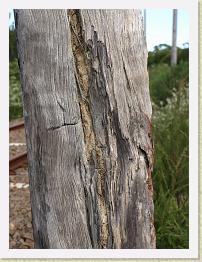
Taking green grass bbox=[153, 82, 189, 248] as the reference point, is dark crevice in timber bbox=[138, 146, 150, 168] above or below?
above

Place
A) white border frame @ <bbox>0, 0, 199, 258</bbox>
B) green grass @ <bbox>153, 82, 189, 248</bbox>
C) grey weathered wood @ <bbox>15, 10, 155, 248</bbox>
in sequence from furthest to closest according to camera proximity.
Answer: green grass @ <bbox>153, 82, 189, 248</bbox>, white border frame @ <bbox>0, 0, 199, 258</bbox>, grey weathered wood @ <bbox>15, 10, 155, 248</bbox>

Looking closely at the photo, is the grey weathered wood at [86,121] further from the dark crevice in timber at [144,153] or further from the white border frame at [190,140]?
the white border frame at [190,140]

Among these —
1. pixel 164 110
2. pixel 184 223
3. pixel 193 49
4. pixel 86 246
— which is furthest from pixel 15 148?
pixel 86 246

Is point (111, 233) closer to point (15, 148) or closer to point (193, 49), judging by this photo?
point (193, 49)

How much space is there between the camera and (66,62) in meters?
1.31

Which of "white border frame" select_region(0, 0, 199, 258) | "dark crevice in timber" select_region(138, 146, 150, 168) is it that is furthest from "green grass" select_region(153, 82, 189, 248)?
"dark crevice in timber" select_region(138, 146, 150, 168)

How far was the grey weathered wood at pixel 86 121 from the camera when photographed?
130 cm

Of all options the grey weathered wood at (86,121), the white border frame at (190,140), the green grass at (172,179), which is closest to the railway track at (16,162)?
the green grass at (172,179)

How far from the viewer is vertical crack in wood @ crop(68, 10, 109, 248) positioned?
4.28 feet

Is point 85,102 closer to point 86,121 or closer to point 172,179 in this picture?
point 86,121

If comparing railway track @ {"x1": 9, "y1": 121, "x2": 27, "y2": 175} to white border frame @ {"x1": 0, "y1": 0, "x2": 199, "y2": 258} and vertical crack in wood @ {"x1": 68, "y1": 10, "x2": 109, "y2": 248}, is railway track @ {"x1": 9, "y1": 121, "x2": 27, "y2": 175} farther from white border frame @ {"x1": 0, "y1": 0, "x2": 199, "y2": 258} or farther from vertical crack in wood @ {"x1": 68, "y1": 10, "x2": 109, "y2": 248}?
vertical crack in wood @ {"x1": 68, "y1": 10, "x2": 109, "y2": 248}

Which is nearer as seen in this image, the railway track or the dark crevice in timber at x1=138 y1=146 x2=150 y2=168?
the dark crevice in timber at x1=138 y1=146 x2=150 y2=168

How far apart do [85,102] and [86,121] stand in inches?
2.4
